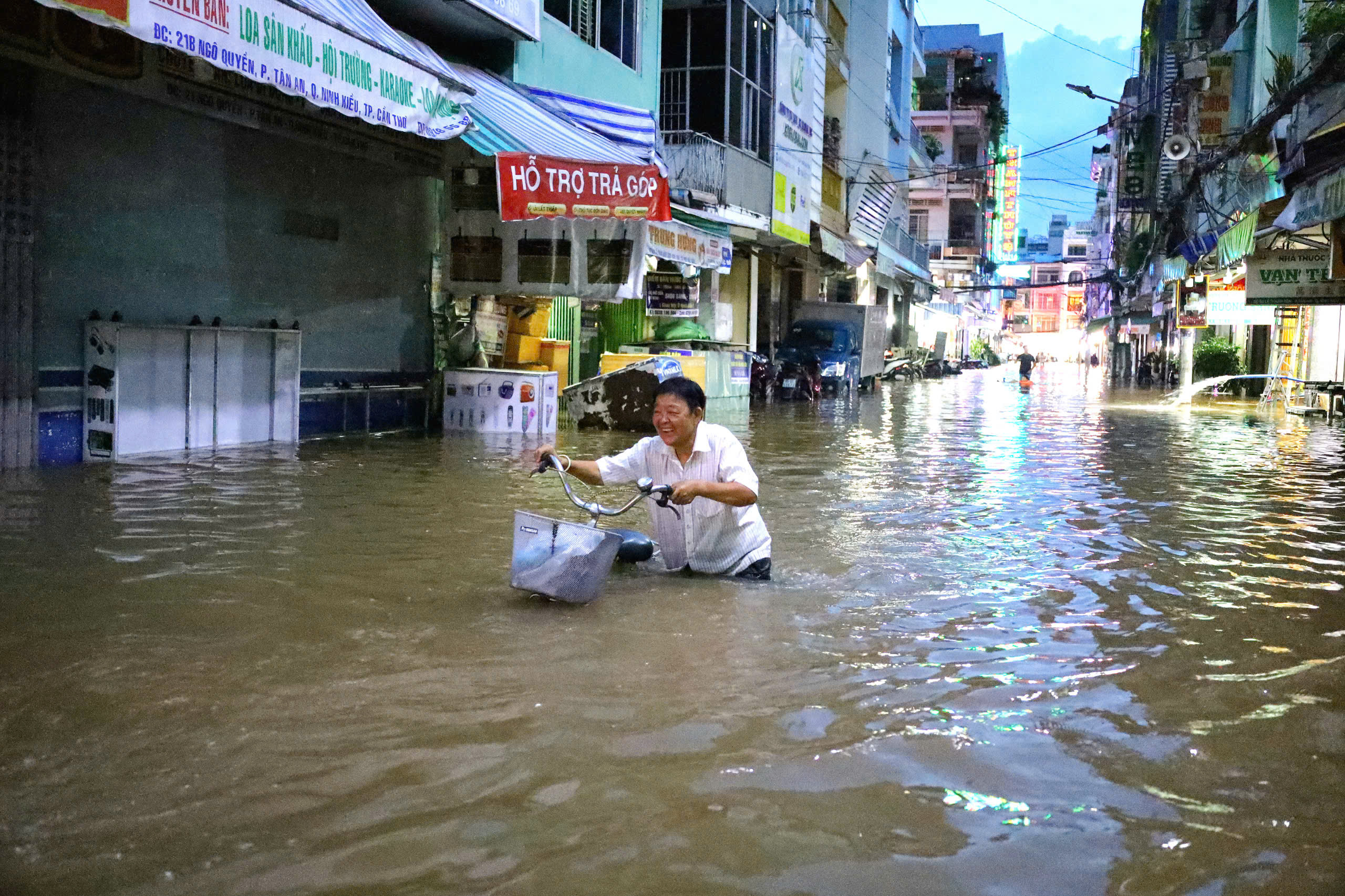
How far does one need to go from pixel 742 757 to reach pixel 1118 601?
3225 millimetres

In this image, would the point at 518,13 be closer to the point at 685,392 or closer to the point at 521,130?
the point at 521,130

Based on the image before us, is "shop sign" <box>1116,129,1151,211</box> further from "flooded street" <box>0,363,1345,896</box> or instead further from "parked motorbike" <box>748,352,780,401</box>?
"flooded street" <box>0,363,1345,896</box>

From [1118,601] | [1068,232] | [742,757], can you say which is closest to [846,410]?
[1118,601]

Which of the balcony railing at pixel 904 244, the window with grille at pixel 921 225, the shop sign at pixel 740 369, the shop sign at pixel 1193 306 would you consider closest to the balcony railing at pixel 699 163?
the shop sign at pixel 740 369

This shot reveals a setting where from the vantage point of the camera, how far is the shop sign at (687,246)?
1688 cm

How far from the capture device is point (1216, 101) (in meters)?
28.3

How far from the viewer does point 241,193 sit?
39.7ft

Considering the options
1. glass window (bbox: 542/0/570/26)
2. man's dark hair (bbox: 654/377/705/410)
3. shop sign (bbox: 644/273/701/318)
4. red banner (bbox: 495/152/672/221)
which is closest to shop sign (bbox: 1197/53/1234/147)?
shop sign (bbox: 644/273/701/318)

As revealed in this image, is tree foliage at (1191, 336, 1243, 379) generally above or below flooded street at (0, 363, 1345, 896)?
above

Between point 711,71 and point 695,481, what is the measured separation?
21.0 m

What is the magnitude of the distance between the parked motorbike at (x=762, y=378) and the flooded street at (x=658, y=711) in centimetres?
1949

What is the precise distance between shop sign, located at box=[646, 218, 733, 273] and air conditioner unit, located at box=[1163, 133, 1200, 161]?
44.0ft

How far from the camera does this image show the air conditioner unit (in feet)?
93.3

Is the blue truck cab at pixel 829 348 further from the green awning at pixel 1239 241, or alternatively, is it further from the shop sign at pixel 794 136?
the green awning at pixel 1239 241
